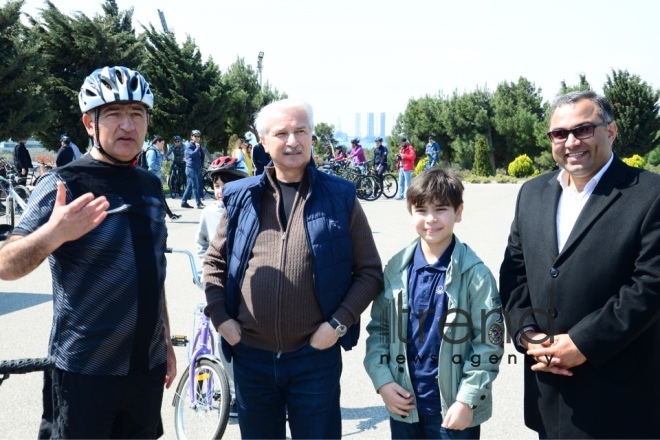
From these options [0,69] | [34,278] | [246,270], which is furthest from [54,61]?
[246,270]

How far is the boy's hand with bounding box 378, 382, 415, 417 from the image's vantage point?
2.77 m

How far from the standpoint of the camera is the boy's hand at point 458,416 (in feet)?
8.80

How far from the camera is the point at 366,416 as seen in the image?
465cm

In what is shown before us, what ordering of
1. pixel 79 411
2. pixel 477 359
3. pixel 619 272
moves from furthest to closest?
pixel 477 359
pixel 619 272
pixel 79 411

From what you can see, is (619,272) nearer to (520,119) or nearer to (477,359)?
(477,359)

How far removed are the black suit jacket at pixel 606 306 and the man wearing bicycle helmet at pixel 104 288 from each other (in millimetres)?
1602

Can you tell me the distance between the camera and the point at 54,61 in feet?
105

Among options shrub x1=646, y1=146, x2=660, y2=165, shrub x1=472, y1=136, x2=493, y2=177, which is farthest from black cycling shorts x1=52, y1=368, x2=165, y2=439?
shrub x1=646, y1=146, x2=660, y2=165

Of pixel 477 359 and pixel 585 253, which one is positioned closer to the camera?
pixel 585 253

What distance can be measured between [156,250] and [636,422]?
2047 mm

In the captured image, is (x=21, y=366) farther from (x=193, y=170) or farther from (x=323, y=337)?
(x=193, y=170)

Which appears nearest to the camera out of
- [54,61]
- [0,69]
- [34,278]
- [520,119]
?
[34,278]

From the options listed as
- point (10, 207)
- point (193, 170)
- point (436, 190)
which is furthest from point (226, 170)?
Answer: point (193, 170)


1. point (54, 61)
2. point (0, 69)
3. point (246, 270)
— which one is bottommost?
point (246, 270)
